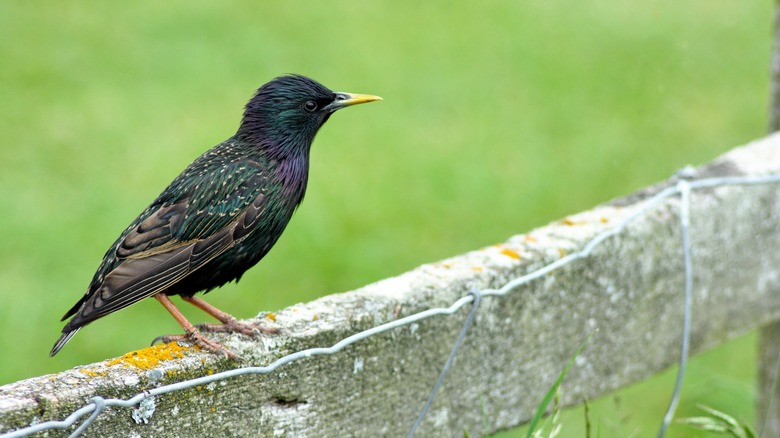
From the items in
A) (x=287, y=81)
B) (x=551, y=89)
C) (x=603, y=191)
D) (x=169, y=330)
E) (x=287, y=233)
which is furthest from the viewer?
(x=551, y=89)

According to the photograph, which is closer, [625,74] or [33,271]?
[33,271]

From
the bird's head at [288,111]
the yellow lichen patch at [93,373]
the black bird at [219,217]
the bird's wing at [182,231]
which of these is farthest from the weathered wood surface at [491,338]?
the bird's head at [288,111]

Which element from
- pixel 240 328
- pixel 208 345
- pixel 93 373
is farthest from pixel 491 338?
pixel 93 373

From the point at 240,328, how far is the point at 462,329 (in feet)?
1.86

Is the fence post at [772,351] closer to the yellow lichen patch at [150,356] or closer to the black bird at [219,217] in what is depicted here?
the black bird at [219,217]

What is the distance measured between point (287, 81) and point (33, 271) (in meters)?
3.00

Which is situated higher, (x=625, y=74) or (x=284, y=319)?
(x=625, y=74)

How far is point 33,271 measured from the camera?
5.45 metres

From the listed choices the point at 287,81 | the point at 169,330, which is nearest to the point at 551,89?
the point at 169,330

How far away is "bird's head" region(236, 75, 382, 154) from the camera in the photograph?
288cm

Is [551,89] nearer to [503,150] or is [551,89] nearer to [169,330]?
[503,150]

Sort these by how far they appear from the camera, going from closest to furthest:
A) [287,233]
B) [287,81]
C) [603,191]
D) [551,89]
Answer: [287,81] < [287,233] < [603,191] < [551,89]

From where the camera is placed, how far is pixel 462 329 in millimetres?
2641

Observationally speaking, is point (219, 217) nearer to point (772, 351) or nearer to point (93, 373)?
point (93, 373)
